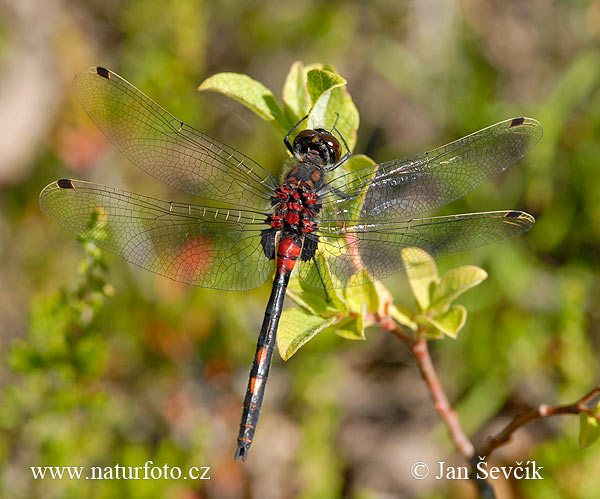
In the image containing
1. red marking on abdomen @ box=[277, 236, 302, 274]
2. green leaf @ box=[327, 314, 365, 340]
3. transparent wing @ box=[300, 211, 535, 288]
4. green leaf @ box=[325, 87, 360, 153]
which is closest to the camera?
green leaf @ box=[327, 314, 365, 340]

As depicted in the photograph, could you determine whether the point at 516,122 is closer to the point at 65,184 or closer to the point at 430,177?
the point at 430,177

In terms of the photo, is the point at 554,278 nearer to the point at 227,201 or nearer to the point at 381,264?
the point at 381,264

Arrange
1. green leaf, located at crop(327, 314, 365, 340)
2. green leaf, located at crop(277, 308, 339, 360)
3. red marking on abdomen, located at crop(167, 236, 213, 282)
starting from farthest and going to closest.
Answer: red marking on abdomen, located at crop(167, 236, 213, 282), green leaf, located at crop(327, 314, 365, 340), green leaf, located at crop(277, 308, 339, 360)

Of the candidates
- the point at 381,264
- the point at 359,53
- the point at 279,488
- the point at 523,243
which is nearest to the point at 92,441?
the point at 279,488

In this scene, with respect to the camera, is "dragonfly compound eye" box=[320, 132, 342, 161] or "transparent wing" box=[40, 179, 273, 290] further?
"transparent wing" box=[40, 179, 273, 290]

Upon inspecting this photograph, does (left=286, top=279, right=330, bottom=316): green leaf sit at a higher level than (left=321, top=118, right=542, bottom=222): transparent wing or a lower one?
lower

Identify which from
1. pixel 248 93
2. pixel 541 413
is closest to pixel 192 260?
pixel 248 93

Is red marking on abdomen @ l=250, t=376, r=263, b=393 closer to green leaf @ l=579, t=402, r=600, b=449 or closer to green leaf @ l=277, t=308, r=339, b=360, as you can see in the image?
green leaf @ l=277, t=308, r=339, b=360

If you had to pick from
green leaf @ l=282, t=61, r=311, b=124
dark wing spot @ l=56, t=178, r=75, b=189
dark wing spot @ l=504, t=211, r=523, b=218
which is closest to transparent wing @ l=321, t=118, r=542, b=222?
dark wing spot @ l=504, t=211, r=523, b=218
